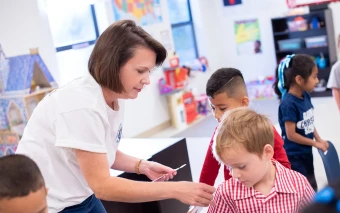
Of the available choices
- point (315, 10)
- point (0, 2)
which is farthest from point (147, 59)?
point (315, 10)

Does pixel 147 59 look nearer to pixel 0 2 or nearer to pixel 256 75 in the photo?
pixel 0 2

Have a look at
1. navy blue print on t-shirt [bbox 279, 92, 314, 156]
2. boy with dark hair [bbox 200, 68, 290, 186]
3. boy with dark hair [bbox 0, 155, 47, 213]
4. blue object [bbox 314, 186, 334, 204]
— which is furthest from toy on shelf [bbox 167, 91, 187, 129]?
blue object [bbox 314, 186, 334, 204]

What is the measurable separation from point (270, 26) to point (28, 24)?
3.84m

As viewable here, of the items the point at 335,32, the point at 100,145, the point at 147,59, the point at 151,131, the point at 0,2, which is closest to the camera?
the point at 100,145

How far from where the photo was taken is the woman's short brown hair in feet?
5.03

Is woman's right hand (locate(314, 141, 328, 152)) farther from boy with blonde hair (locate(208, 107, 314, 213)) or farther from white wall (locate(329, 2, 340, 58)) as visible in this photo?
white wall (locate(329, 2, 340, 58))

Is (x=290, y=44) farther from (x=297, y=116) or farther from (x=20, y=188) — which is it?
(x=20, y=188)

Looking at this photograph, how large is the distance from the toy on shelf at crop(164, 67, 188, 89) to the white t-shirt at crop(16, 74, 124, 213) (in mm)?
4764

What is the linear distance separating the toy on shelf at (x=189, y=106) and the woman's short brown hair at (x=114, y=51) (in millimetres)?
4887

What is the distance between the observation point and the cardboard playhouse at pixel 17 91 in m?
3.92

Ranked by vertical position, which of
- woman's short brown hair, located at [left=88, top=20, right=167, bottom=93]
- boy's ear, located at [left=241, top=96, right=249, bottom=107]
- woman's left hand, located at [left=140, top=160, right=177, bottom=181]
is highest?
woman's short brown hair, located at [left=88, top=20, right=167, bottom=93]

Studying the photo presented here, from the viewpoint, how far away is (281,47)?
7129 millimetres

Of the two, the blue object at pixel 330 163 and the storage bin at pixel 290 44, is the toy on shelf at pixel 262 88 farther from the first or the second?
the blue object at pixel 330 163

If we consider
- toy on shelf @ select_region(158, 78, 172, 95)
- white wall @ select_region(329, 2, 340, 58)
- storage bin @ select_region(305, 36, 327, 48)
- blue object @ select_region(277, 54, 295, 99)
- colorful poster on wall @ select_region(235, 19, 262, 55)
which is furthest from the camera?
colorful poster on wall @ select_region(235, 19, 262, 55)
